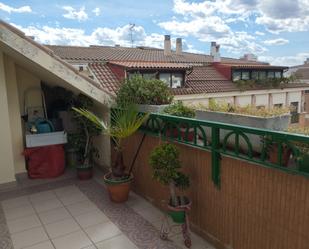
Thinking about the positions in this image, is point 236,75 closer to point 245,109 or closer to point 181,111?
point 181,111

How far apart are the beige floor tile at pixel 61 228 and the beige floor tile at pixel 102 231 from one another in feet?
0.79

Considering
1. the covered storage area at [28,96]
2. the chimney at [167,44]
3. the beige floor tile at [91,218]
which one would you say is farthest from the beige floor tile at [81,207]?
the chimney at [167,44]

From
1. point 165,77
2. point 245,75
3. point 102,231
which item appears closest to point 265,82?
point 245,75

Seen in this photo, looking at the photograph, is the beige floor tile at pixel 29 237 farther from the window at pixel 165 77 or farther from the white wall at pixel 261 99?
the white wall at pixel 261 99

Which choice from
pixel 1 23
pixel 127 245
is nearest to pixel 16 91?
pixel 1 23

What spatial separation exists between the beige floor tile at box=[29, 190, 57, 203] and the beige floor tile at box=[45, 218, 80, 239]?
102 cm

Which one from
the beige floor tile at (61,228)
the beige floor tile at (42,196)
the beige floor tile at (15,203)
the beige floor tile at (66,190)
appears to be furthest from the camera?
the beige floor tile at (66,190)

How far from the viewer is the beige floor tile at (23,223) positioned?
4023mm

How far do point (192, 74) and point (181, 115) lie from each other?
10.4m

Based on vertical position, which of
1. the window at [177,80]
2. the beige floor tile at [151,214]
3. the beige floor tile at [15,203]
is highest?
the window at [177,80]

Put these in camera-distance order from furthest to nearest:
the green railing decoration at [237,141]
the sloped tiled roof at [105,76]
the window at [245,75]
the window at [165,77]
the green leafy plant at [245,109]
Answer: the window at [245,75]
the window at [165,77]
the sloped tiled roof at [105,76]
the green leafy plant at [245,109]
the green railing decoration at [237,141]

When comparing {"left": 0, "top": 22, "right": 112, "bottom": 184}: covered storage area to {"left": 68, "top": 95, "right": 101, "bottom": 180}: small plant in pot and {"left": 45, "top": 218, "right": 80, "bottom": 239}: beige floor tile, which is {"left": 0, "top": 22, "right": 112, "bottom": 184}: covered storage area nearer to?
{"left": 68, "top": 95, "right": 101, "bottom": 180}: small plant in pot

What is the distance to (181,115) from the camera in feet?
13.3

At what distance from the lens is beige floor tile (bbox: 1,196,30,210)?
4727mm
